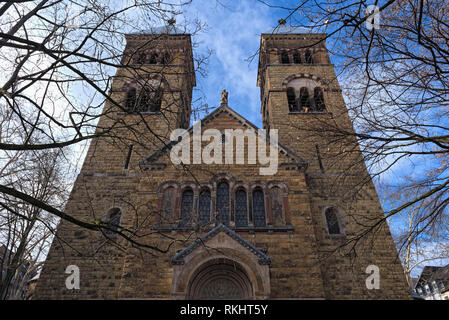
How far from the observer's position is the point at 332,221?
14.1 m

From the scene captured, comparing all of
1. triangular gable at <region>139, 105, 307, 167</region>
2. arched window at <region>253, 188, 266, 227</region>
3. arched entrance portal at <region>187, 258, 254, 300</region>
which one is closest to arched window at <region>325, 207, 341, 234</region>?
triangular gable at <region>139, 105, 307, 167</region>

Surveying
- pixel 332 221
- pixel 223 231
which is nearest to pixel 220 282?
pixel 223 231

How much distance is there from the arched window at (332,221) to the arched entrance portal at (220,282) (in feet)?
16.9

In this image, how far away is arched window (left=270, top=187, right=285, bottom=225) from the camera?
1231cm

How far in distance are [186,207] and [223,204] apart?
165 cm

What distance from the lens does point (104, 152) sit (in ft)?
53.8

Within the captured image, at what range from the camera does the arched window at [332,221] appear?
45.1 feet

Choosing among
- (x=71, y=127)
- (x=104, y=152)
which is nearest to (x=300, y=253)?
(x=71, y=127)

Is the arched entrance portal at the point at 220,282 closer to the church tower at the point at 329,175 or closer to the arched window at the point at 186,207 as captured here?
the arched window at the point at 186,207

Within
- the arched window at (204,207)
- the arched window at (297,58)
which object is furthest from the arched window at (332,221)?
the arched window at (297,58)

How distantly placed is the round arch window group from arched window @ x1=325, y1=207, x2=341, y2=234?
282 cm

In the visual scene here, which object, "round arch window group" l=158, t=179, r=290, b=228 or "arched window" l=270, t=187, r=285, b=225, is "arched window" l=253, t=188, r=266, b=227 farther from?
"arched window" l=270, t=187, r=285, b=225
